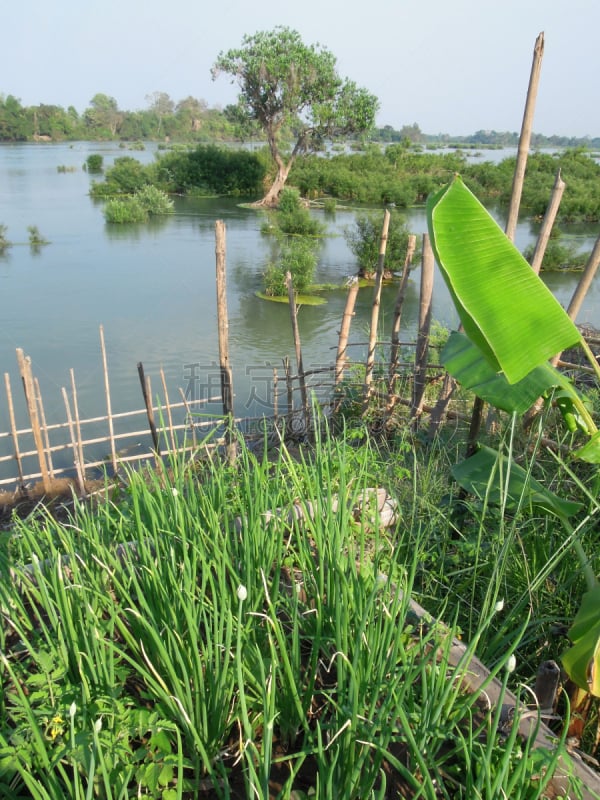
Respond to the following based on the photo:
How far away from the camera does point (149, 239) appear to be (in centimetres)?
1697

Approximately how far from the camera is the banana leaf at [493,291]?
1414mm

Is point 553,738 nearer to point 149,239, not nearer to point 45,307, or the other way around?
point 45,307

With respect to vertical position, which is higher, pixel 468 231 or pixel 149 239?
pixel 468 231

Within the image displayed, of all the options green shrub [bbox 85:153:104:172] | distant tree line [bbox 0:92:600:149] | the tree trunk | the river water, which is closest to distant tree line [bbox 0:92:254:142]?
distant tree line [bbox 0:92:600:149]

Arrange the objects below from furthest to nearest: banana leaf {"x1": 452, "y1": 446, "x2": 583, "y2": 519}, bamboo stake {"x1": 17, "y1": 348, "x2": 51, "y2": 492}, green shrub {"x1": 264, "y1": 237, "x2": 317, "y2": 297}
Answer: green shrub {"x1": 264, "y1": 237, "x2": 317, "y2": 297} < bamboo stake {"x1": 17, "y1": 348, "x2": 51, "y2": 492} < banana leaf {"x1": 452, "y1": 446, "x2": 583, "y2": 519}

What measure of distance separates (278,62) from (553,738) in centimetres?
2253

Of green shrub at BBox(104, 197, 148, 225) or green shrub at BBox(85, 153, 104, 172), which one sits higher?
green shrub at BBox(85, 153, 104, 172)

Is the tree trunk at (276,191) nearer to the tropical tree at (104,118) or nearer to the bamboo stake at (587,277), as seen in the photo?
the bamboo stake at (587,277)

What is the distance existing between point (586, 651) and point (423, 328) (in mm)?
2969

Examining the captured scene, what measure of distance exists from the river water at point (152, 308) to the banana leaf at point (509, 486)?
4.38 m

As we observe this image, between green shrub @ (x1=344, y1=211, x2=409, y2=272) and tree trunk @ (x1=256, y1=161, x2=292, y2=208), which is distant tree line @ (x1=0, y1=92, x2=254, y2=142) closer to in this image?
tree trunk @ (x1=256, y1=161, x2=292, y2=208)

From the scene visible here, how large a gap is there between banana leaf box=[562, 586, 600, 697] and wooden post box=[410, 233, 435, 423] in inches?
103

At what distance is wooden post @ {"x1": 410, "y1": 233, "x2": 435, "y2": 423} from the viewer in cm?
375

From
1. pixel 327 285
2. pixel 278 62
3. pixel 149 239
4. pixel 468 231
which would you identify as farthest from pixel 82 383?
pixel 278 62
